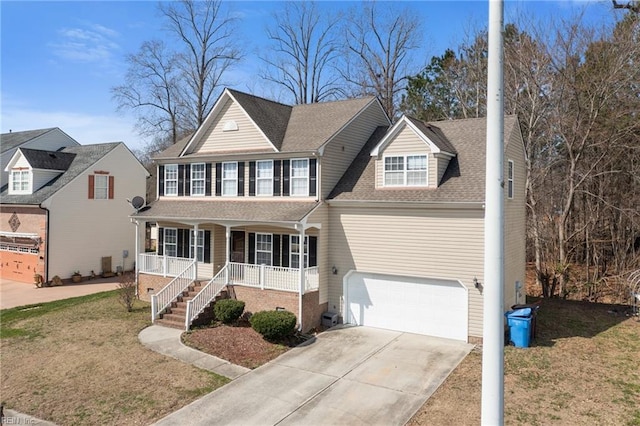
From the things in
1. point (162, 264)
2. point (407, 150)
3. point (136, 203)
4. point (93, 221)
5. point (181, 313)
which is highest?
point (407, 150)

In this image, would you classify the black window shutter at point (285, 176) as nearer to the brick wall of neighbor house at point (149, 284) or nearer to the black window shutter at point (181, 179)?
the black window shutter at point (181, 179)

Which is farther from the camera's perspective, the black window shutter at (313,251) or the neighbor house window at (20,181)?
Result: the neighbor house window at (20,181)

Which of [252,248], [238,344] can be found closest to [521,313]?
[238,344]

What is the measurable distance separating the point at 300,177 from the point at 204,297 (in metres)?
6.02

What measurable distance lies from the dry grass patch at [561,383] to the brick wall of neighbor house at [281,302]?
18.8 feet

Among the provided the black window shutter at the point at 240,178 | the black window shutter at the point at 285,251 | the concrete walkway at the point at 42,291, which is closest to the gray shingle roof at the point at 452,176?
the black window shutter at the point at 285,251

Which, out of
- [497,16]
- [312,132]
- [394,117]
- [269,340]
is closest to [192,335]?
[269,340]

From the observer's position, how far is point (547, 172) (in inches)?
993

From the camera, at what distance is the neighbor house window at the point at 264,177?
60.1ft

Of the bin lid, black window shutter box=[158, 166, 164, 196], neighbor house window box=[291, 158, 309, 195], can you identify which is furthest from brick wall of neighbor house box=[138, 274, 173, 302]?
the bin lid

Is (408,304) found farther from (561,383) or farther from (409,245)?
(561,383)

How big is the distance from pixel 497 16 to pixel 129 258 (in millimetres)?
29308

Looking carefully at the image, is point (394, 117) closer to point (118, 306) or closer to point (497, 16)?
point (118, 306)

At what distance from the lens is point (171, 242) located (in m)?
21.1
